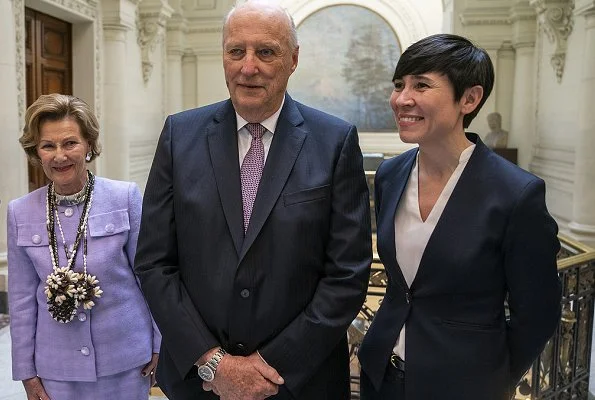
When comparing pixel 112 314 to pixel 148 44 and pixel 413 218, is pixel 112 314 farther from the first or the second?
pixel 148 44

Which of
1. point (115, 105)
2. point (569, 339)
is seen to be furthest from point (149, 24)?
point (569, 339)

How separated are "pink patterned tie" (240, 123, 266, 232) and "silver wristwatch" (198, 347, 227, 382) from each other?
1.25 feet

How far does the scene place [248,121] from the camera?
1821 millimetres

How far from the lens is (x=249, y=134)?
185cm

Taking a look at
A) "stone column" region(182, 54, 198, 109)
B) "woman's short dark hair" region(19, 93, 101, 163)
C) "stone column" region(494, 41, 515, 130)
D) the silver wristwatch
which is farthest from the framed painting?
the silver wristwatch

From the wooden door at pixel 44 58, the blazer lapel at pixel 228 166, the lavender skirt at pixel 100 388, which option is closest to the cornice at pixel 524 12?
the wooden door at pixel 44 58


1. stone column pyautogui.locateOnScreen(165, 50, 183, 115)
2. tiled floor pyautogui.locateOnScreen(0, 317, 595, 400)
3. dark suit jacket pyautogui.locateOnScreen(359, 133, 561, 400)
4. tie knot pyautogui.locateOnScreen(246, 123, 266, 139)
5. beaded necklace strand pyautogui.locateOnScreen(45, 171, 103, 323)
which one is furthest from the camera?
stone column pyautogui.locateOnScreen(165, 50, 183, 115)

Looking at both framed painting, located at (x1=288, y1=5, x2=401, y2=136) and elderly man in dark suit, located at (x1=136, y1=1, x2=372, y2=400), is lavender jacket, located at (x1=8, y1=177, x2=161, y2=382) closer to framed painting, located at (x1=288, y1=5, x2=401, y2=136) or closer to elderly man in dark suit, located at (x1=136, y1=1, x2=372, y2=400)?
elderly man in dark suit, located at (x1=136, y1=1, x2=372, y2=400)

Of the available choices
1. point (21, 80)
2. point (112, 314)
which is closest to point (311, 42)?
point (21, 80)

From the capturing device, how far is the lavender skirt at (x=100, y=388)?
6.84 feet

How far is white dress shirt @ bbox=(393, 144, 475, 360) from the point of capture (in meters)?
1.72

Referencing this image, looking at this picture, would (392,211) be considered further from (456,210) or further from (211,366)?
(211,366)

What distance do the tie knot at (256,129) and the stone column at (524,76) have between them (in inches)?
357

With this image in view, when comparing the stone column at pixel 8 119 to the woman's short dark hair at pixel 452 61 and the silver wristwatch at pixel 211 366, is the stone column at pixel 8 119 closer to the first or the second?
the silver wristwatch at pixel 211 366
